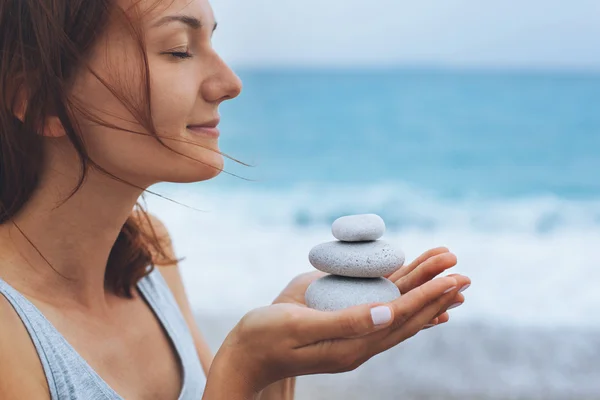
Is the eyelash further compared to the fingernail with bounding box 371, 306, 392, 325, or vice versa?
the eyelash

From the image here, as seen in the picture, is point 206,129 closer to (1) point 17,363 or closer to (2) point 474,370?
(1) point 17,363

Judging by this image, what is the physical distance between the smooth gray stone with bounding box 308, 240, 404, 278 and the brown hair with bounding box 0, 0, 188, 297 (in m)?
0.57

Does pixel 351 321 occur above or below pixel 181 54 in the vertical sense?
below

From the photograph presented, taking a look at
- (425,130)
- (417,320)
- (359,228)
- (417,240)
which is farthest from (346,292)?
(425,130)

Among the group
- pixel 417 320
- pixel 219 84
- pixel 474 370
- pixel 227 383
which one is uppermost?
pixel 474 370

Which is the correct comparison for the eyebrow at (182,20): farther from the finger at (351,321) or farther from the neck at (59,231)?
the finger at (351,321)

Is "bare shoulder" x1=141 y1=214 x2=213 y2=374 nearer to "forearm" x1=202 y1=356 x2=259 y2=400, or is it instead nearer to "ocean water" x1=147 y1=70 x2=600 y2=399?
"forearm" x1=202 y1=356 x2=259 y2=400

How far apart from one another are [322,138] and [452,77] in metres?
7.53

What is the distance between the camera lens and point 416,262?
5.86 ft

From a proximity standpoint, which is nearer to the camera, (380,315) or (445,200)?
(380,315)

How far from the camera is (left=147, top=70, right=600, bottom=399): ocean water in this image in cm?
569

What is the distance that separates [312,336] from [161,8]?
80 centimetres

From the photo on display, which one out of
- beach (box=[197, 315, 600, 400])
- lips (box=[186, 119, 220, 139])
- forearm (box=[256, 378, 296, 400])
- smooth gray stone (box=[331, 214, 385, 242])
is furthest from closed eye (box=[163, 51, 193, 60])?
beach (box=[197, 315, 600, 400])

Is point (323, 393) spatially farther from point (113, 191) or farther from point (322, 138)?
point (322, 138)
